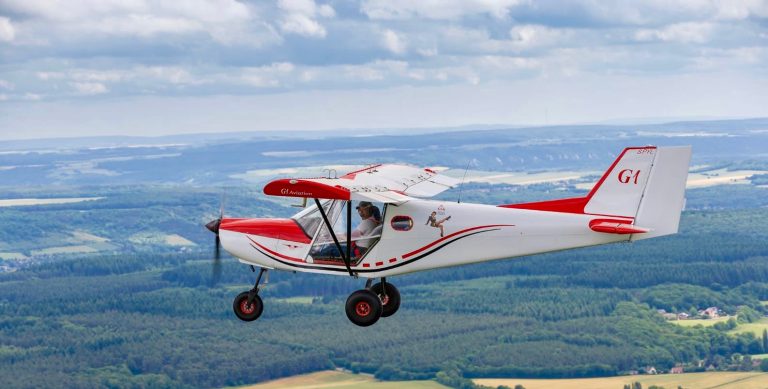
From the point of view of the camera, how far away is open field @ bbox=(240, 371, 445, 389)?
603 ft

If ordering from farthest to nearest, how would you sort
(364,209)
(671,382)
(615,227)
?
(671,382) → (364,209) → (615,227)

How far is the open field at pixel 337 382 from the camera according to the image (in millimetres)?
183825

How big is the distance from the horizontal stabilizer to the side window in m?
4.71

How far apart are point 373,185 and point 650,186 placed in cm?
725

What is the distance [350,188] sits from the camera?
33.3 meters

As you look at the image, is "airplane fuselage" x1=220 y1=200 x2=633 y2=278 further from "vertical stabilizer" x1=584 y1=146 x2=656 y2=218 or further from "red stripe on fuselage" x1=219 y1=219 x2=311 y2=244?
"red stripe on fuselage" x1=219 y1=219 x2=311 y2=244

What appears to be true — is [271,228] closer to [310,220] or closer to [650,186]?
[310,220]

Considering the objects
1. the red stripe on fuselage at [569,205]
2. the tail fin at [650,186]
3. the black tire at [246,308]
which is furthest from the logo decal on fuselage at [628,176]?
the black tire at [246,308]

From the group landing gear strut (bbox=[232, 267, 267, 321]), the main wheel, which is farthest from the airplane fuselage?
landing gear strut (bbox=[232, 267, 267, 321])

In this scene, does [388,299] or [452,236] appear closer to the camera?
[452,236]

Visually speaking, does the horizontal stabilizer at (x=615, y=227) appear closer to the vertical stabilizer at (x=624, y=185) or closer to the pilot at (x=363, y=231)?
the vertical stabilizer at (x=624, y=185)

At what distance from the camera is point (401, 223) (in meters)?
34.9

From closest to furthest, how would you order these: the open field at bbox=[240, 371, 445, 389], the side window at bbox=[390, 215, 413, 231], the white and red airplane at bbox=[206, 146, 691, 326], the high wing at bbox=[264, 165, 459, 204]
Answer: the high wing at bbox=[264, 165, 459, 204] → the white and red airplane at bbox=[206, 146, 691, 326] → the side window at bbox=[390, 215, 413, 231] → the open field at bbox=[240, 371, 445, 389]

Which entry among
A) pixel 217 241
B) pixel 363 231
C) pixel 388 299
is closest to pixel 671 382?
pixel 388 299
